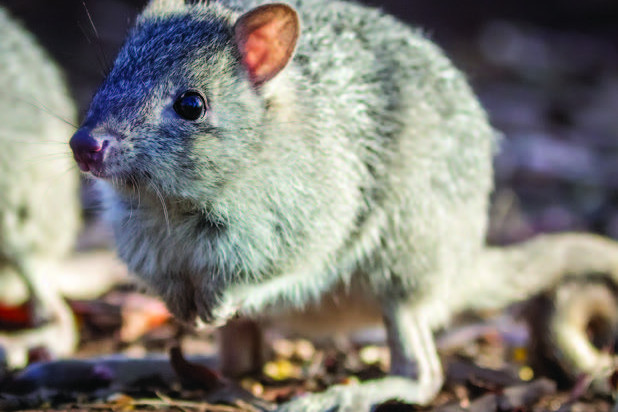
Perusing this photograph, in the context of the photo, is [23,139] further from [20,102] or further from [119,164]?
[119,164]

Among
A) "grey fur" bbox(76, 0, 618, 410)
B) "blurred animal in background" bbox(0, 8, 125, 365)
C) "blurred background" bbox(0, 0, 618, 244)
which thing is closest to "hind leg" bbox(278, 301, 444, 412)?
"grey fur" bbox(76, 0, 618, 410)

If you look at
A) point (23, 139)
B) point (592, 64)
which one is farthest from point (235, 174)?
point (592, 64)

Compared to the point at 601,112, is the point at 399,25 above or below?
above

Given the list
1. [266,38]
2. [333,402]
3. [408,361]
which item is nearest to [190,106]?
[266,38]

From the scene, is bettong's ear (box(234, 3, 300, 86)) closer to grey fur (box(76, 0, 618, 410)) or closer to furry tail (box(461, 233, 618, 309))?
grey fur (box(76, 0, 618, 410))

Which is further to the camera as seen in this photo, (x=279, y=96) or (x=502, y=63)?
(x=502, y=63)

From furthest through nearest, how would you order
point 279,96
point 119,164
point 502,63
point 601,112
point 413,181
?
point 502,63 → point 601,112 → point 413,181 → point 279,96 → point 119,164

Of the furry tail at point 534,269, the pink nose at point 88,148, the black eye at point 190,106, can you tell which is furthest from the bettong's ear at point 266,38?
the furry tail at point 534,269
